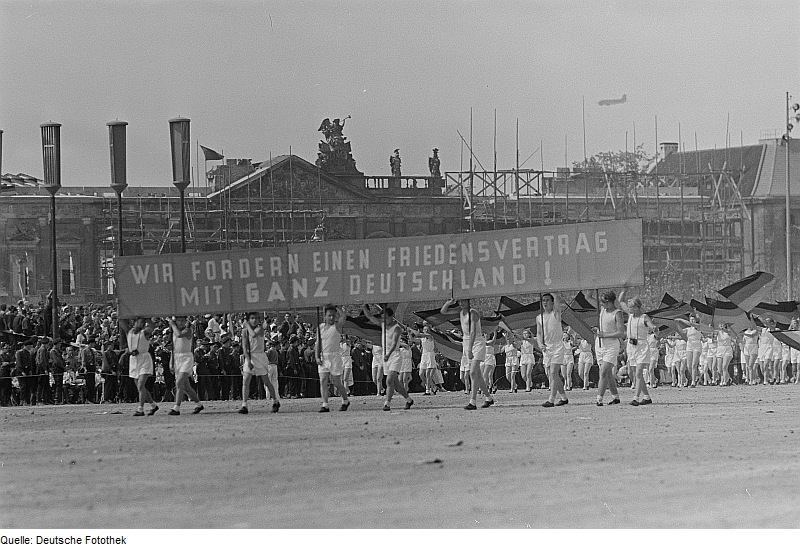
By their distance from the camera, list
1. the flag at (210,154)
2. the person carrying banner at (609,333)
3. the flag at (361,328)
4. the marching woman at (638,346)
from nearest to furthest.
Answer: the person carrying banner at (609,333), the marching woman at (638,346), the flag at (361,328), the flag at (210,154)

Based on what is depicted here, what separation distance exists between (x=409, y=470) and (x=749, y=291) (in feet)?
75.3

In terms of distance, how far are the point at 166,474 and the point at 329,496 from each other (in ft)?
8.08

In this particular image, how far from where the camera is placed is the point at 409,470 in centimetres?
1404

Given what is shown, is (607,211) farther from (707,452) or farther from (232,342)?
(707,452)

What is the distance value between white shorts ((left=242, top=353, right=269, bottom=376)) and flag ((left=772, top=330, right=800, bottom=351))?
16.9m

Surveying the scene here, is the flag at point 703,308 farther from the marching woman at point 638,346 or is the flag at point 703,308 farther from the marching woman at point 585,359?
the marching woman at point 638,346

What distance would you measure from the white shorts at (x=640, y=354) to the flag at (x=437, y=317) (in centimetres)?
811

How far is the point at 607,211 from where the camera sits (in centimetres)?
7281

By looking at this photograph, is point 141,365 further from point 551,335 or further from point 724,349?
point 724,349

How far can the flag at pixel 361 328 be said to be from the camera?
98.3 ft

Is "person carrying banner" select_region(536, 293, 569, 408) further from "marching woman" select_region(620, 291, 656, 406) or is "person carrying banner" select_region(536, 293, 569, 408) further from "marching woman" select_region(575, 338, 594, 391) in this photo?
"marching woman" select_region(575, 338, 594, 391)

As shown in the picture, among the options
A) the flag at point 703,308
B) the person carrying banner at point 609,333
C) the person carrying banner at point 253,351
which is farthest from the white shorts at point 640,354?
the flag at point 703,308

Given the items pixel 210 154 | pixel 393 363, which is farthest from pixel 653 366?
pixel 210 154

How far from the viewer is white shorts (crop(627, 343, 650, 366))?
78.0 ft
